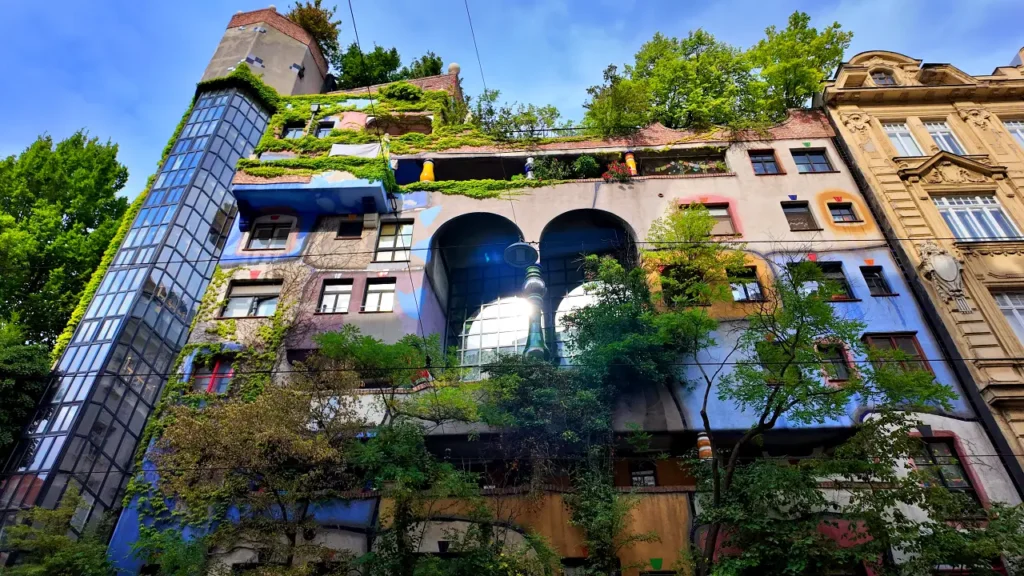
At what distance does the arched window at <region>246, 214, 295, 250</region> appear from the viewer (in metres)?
23.3

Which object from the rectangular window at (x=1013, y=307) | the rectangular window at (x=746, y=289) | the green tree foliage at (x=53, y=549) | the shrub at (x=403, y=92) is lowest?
the green tree foliage at (x=53, y=549)

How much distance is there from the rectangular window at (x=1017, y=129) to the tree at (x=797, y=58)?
6.83 m

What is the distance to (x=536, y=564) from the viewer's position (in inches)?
497

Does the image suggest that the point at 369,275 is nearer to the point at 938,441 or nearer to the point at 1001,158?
the point at 938,441

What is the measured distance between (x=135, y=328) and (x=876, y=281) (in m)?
22.9

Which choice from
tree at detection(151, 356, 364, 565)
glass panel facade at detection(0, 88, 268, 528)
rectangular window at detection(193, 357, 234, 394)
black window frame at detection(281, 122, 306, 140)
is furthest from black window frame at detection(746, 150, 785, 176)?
glass panel facade at detection(0, 88, 268, 528)

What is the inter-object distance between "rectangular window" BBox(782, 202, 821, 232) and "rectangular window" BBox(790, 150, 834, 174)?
1798 millimetres

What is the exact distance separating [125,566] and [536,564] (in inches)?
398

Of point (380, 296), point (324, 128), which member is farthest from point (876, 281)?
point (324, 128)

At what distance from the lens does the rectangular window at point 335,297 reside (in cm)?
2092

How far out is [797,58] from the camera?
2847 cm

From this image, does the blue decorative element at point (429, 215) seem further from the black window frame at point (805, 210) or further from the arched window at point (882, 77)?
the arched window at point (882, 77)

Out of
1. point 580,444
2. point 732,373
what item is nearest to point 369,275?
point 580,444

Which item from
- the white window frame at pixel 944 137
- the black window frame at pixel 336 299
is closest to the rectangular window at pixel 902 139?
the white window frame at pixel 944 137
